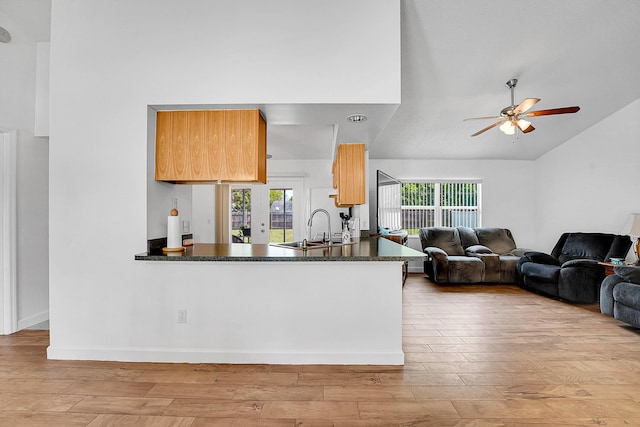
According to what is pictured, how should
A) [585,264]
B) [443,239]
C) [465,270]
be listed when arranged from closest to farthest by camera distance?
[585,264] < [465,270] < [443,239]

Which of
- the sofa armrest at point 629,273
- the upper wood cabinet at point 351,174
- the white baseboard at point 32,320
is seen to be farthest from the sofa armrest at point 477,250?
the white baseboard at point 32,320

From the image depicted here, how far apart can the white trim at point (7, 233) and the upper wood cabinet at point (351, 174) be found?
327 centimetres

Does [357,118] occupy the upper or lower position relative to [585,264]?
upper

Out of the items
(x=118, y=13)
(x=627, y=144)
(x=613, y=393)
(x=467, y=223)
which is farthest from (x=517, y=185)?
(x=118, y=13)

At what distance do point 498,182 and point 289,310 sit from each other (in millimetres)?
5642

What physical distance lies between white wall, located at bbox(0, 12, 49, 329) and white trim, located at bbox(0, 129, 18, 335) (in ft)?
0.21

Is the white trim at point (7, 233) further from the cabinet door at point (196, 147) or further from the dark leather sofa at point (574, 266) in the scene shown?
the dark leather sofa at point (574, 266)

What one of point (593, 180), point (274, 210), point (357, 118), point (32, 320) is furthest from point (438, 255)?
point (32, 320)

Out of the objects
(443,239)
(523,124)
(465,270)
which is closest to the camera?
(523,124)

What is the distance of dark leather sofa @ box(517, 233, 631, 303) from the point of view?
165 inches

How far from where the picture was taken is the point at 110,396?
6.81 feet

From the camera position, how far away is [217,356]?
2.52m

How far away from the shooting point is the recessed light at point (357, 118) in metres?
2.74

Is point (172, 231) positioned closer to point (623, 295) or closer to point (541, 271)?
point (623, 295)
